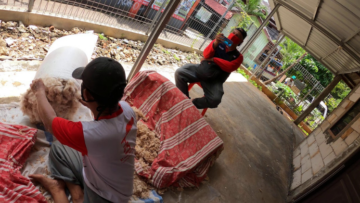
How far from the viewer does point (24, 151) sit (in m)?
1.79

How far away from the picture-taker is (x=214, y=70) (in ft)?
11.2

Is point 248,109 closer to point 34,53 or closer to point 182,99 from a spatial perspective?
point 182,99

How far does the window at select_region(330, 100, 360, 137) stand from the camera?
3.61 m

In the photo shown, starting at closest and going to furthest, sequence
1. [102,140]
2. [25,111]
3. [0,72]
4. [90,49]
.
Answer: [102,140]
[25,111]
[0,72]
[90,49]

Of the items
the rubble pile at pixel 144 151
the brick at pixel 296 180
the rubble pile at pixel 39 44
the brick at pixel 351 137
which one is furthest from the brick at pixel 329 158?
the rubble pile at pixel 39 44

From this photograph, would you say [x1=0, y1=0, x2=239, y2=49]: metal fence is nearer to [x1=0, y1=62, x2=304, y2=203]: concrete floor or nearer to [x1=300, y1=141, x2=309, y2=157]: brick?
[x1=0, y1=62, x2=304, y2=203]: concrete floor

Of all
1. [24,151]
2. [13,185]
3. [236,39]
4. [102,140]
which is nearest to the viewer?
[102,140]

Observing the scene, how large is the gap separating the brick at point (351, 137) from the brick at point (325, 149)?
0.31m

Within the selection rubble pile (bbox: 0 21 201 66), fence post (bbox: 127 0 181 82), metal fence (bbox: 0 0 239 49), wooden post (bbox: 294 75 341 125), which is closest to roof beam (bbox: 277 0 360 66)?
wooden post (bbox: 294 75 341 125)

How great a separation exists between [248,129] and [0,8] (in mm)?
5176

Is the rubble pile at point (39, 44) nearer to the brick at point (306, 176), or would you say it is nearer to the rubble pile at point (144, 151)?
the rubble pile at point (144, 151)

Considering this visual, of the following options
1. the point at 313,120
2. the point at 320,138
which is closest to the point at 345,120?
the point at 320,138

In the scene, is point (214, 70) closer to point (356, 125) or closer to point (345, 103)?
point (356, 125)

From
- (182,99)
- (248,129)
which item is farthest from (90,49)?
(248,129)
